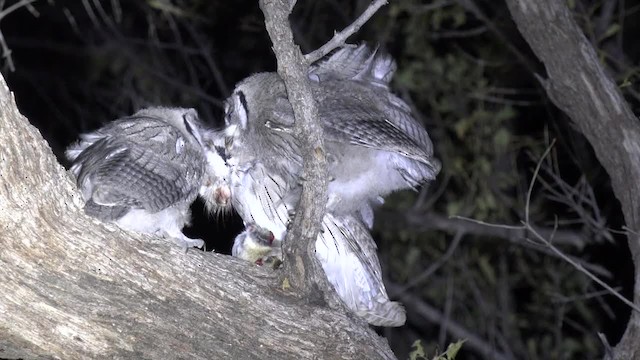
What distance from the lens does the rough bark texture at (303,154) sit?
9.04ft

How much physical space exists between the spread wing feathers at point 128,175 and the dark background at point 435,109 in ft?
8.61

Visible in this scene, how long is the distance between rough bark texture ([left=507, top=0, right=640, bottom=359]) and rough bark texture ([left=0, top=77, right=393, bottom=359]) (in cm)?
128

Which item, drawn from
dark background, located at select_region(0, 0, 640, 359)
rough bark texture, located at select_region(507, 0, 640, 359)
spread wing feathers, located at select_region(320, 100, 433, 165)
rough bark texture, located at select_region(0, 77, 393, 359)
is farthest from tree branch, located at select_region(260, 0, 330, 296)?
dark background, located at select_region(0, 0, 640, 359)

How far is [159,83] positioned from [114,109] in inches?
16.5

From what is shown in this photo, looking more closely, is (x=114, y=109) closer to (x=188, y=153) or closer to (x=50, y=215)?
(x=188, y=153)

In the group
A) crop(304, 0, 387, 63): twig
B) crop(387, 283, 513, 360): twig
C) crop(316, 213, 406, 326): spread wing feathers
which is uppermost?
crop(304, 0, 387, 63): twig

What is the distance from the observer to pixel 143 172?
3.20m

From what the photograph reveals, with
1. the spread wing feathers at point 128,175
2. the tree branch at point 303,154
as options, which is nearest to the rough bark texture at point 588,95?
the tree branch at point 303,154

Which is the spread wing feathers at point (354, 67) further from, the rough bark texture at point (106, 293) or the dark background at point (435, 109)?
the dark background at point (435, 109)

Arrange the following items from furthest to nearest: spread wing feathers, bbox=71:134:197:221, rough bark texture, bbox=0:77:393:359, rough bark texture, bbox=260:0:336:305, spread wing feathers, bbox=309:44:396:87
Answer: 1. spread wing feathers, bbox=309:44:396:87
2. spread wing feathers, bbox=71:134:197:221
3. rough bark texture, bbox=260:0:336:305
4. rough bark texture, bbox=0:77:393:359

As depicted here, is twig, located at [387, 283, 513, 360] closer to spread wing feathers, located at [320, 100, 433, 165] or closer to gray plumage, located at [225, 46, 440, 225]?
gray plumage, located at [225, 46, 440, 225]

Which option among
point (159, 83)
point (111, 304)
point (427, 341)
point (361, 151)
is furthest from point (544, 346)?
point (111, 304)

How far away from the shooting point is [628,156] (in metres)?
3.84

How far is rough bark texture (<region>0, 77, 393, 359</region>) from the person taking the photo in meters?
2.63
